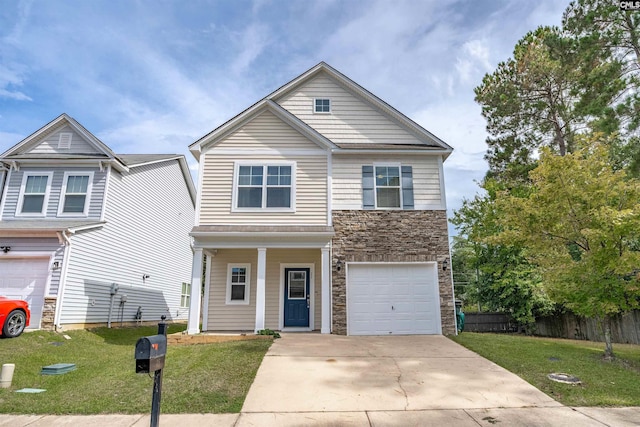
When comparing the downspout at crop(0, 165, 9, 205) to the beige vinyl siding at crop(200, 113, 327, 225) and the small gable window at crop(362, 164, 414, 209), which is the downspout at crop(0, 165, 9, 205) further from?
the small gable window at crop(362, 164, 414, 209)

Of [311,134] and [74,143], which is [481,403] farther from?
[74,143]

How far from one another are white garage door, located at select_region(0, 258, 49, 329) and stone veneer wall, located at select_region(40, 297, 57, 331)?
25cm

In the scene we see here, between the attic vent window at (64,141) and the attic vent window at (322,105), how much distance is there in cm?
944

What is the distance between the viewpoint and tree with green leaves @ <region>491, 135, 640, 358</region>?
7754mm

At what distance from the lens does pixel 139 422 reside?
4645 millimetres

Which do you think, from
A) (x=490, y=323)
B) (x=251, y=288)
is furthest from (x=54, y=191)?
(x=490, y=323)

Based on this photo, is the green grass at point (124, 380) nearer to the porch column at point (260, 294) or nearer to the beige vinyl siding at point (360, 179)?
the porch column at point (260, 294)

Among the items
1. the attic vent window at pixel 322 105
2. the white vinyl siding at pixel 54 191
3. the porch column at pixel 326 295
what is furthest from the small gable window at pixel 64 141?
the porch column at pixel 326 295

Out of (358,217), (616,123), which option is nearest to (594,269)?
(358,217)

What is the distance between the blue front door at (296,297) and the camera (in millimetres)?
12078

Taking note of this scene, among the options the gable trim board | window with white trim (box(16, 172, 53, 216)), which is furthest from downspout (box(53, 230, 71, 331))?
the gable trim board

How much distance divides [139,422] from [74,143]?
12.7 meters

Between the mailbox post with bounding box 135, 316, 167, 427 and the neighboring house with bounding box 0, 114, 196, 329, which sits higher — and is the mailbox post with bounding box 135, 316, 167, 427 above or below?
below

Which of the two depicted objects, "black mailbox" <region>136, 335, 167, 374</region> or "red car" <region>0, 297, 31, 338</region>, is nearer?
"black mailbox" <region>136, 335, 167, 374</region>
